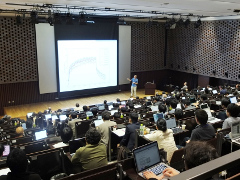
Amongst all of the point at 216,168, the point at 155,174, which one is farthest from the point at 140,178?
the point at 216,168

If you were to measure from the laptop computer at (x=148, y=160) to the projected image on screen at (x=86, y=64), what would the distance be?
37.3 ft

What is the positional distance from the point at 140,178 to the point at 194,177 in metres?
1.73

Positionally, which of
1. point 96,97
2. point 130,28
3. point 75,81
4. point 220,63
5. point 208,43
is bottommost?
point 96,97

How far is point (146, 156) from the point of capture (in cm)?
310

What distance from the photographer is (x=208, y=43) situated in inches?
608

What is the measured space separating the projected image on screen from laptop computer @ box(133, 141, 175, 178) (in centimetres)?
1137

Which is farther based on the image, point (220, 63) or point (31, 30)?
point (220, 63)

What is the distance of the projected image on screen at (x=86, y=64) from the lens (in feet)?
45.4

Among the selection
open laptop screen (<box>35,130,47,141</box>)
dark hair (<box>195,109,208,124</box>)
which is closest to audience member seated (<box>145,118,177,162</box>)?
dark hair (<box>195,109,208,124</box>)

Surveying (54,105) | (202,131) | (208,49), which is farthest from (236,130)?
(208,49)

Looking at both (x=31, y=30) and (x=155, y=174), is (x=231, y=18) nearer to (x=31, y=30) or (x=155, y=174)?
(x=31, y=30)

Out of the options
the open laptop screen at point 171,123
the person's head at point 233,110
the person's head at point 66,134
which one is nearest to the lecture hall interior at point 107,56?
the open laptop screen at point 171,123

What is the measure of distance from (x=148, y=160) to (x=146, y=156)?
59 mm

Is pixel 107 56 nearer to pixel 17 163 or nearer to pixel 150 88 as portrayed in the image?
pixel 150 88
